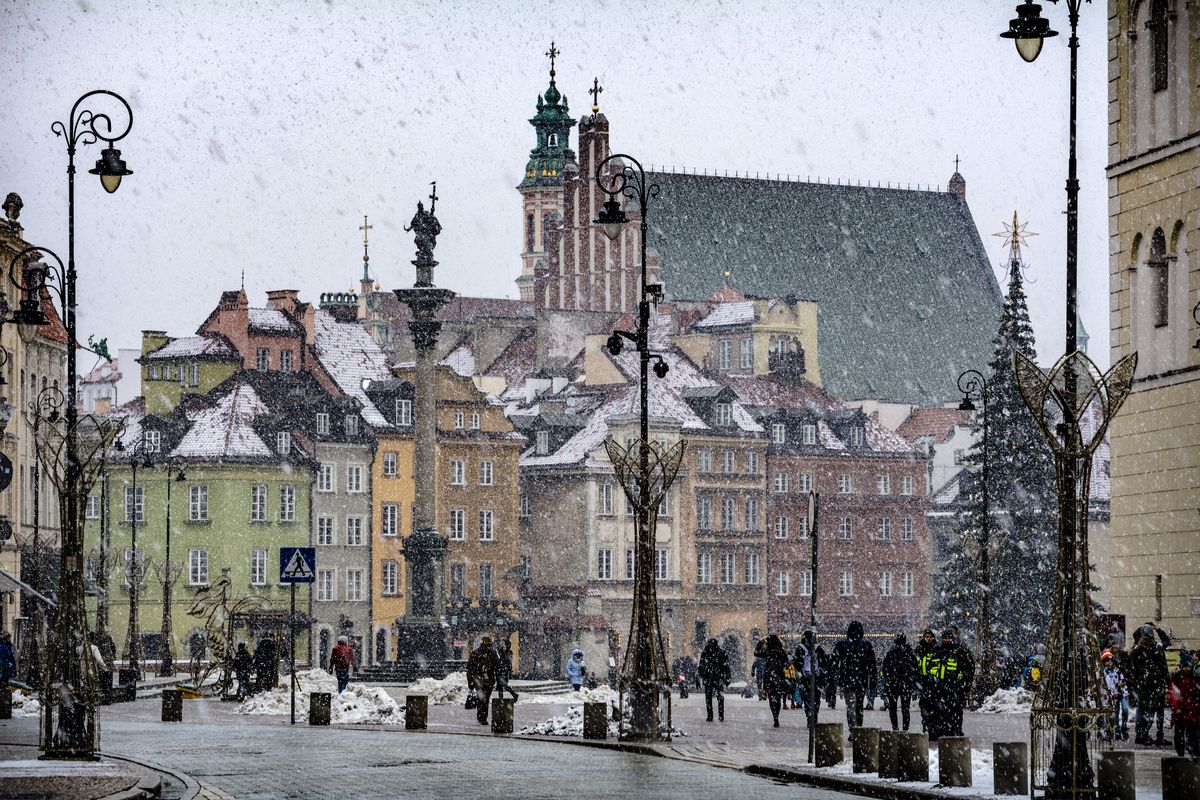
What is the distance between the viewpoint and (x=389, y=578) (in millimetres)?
99500

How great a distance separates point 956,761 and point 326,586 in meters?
76.2

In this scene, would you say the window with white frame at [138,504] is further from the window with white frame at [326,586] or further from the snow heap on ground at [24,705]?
the snow heap on ground at [24,705]

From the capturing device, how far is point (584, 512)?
101062 millimetres

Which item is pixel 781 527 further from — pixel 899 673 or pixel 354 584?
pixel 899 673

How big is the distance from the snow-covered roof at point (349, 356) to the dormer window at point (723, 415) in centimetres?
1353

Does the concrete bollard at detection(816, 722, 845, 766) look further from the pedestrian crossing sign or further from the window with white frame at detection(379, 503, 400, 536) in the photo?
the window with white frame at detection(379, 503, 400, 536)

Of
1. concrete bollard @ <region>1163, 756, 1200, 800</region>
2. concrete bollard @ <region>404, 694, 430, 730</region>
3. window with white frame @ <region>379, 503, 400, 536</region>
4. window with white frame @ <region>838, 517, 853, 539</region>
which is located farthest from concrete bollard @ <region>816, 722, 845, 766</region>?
window with white frame @ <region>838, 517, 853, 539</region>

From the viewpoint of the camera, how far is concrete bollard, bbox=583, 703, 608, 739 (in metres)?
33.2

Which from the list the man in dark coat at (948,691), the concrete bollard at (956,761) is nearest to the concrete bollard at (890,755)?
the concrete bollard at (956,761)

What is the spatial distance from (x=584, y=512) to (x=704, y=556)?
18.2 ft

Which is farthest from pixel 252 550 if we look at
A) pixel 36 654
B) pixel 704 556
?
pixel 36 654

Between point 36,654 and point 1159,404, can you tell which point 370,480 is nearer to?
point 36,654

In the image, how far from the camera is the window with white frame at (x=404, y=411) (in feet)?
335

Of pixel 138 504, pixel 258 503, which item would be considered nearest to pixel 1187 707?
pixel 258 503
